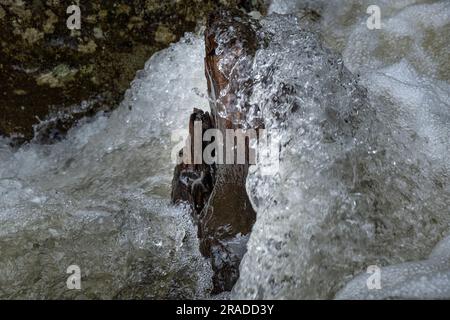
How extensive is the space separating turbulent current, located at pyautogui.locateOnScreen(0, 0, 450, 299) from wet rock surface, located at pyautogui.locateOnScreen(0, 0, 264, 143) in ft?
0.26

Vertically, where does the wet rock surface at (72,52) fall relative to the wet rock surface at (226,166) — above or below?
above

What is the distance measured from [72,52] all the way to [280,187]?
1.40 m

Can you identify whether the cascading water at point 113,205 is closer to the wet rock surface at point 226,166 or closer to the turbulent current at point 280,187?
the turbulent current at point 280,187

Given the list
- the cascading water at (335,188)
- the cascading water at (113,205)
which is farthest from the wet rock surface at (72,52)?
the cascading water at (335,188)

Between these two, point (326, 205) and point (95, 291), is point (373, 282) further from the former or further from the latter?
point (95, 291)

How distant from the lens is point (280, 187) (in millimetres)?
1970

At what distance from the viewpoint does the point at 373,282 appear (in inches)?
71.0

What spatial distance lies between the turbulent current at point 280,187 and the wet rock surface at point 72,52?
8cm

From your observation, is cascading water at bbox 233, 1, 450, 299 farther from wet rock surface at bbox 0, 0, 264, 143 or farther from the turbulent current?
Result: wet rock surface at bbox 0, 0, 264, 143

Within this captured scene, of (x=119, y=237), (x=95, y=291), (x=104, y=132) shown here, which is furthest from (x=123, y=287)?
(x=104, y=132)

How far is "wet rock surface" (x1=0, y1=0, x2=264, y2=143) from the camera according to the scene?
9.01 feet

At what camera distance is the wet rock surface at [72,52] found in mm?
2746

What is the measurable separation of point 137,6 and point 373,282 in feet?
5.68

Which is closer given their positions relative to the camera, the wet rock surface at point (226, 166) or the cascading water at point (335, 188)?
the cascading water at point (335, 188)
